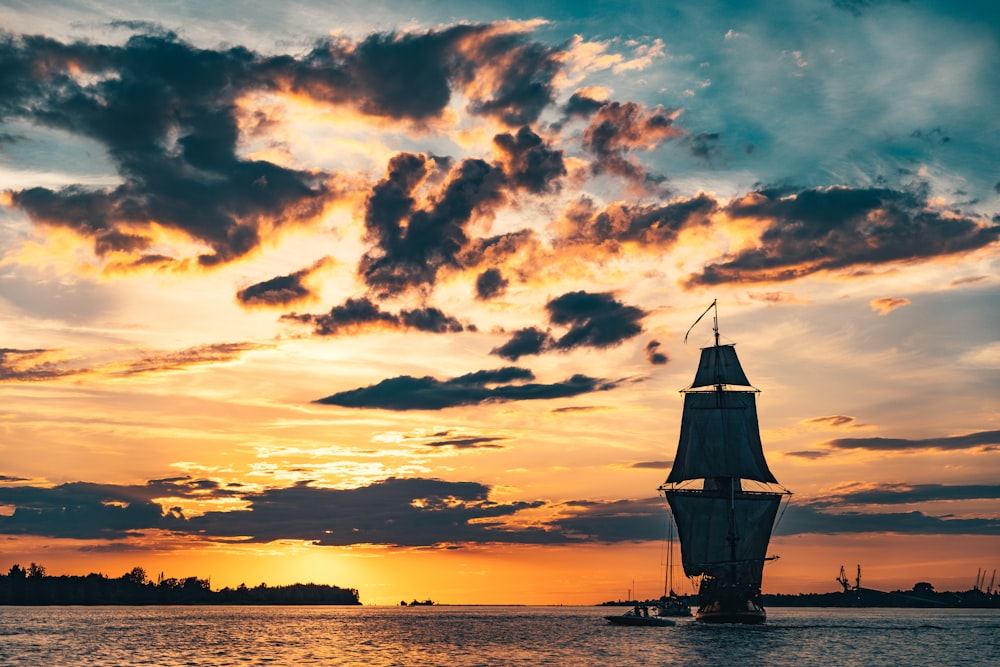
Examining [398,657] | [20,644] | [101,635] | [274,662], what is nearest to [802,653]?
[398,657]

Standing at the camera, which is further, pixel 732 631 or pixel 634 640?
pixel 732 631

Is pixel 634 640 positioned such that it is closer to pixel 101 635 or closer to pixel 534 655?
pixel 534 655

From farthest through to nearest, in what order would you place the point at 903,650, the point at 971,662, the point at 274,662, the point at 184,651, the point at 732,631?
1. the point at 732,631
2. the point at 903,650
3. the point at 184,651
4. the point at 971,662
5. the point at 274,662

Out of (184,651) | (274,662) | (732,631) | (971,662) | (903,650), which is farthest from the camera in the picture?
(732,631)

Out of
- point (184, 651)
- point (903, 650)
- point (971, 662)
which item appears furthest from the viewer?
point (903, 650)

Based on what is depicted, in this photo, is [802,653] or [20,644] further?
[20,644]

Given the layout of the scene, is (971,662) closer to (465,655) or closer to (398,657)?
(465,655)

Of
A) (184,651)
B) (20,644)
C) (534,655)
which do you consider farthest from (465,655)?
(20,644)

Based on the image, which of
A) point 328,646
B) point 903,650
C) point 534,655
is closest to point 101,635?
point 328,646

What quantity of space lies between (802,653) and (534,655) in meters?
36.6

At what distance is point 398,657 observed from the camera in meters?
133

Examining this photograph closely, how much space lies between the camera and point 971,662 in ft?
426

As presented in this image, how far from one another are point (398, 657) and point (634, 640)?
52637 millimetres

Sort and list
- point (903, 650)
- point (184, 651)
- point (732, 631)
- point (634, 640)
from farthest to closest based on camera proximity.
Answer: point (732, 631)
point (634, 640)
point (903, 650)
point (184, 651)
